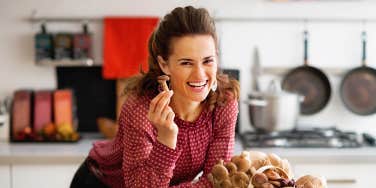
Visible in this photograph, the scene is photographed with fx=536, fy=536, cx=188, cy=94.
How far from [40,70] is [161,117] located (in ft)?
5.71

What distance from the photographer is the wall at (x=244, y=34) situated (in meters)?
2.64

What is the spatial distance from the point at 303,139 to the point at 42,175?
45.5 inches

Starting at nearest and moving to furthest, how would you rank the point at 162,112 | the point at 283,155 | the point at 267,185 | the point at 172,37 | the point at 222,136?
the point at 267,185, the point at 162,112, the point at 172,37, the point at 222,136, the point at 283,155

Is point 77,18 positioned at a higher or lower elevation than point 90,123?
higher

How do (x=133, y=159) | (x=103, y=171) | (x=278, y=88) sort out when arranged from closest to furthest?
(x=133, y=159), (x=103, y=171), (x=278, y=88)

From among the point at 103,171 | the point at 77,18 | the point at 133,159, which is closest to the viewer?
the point at 133,159

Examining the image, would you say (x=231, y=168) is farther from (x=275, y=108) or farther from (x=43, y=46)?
(x=43, y=46)

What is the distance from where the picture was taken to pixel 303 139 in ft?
7.93

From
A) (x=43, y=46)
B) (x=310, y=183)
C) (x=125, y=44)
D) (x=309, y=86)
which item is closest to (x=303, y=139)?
(x=309, y=86)

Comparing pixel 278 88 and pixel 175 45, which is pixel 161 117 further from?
pixel 278 88

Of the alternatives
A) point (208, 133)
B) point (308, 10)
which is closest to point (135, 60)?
point (308, 10)

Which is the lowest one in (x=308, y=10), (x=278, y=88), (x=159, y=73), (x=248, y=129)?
(x=248, y=129)

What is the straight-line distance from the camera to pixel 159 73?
1332 millimetres

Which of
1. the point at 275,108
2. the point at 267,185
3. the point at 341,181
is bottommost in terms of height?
the point at 341,181
